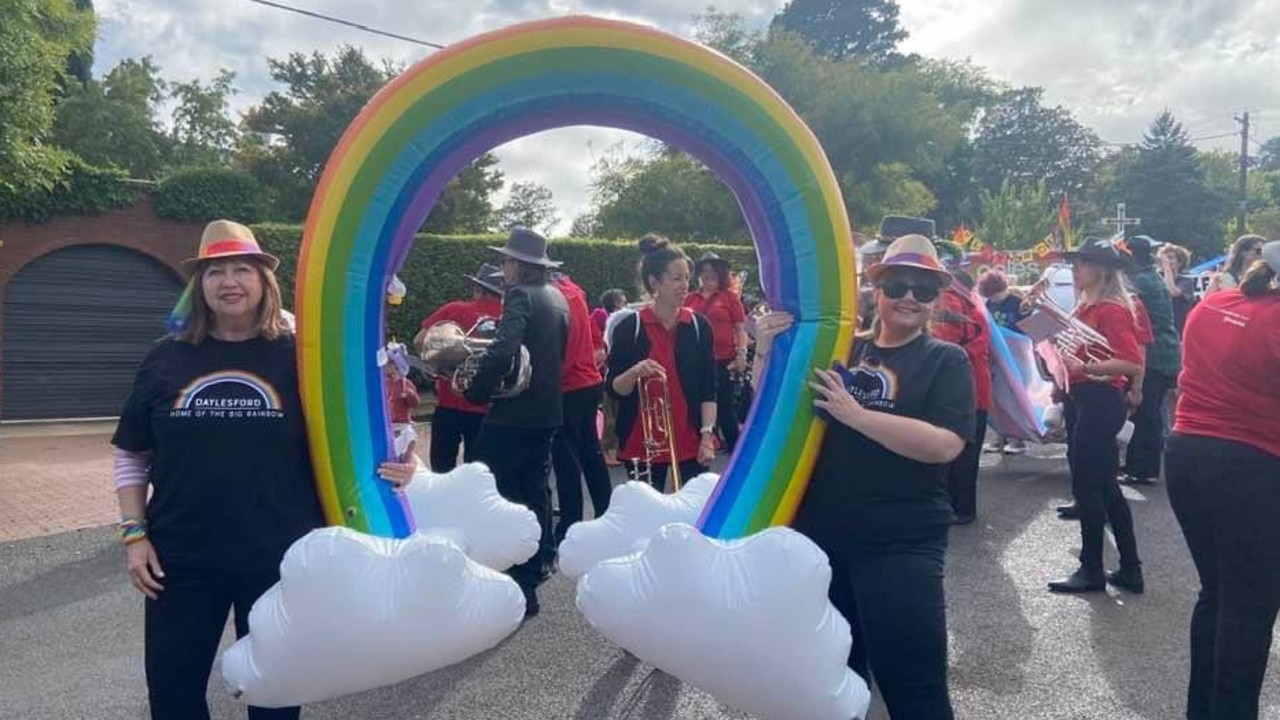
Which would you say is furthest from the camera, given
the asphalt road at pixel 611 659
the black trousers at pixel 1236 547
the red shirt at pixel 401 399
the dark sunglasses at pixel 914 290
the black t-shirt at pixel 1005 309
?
the black t-shirt at pixel 1005 309

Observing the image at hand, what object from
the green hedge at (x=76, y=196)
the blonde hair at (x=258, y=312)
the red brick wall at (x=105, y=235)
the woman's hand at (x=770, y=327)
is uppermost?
the green hedge at (x=76, y=196)

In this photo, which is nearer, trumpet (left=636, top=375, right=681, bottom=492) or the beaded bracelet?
the beaded bracelet

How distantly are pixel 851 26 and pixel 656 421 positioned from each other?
178ft

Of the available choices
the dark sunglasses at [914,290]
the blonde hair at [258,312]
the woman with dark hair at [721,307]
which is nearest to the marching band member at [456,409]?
the woman with dark hair at [721,307]

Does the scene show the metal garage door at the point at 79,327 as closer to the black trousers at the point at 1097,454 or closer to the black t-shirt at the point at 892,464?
the black trousers at the point at 1097,454

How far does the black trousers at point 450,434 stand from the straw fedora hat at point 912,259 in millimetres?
3151

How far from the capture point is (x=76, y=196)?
42.3ft

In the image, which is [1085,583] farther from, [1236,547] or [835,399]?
[835,399]

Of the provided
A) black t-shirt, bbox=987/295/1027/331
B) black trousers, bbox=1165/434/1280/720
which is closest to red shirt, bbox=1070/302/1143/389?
black trousers, bbox=1165/434/1280/720

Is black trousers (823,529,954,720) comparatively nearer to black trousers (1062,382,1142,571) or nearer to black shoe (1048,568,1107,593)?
black trousers (1062,382,1142,571)

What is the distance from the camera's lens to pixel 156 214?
13.6 metres

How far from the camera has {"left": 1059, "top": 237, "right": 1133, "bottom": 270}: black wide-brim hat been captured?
4.84 m

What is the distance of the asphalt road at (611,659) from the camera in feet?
12.1

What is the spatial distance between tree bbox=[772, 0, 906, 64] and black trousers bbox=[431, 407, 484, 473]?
173 ft
